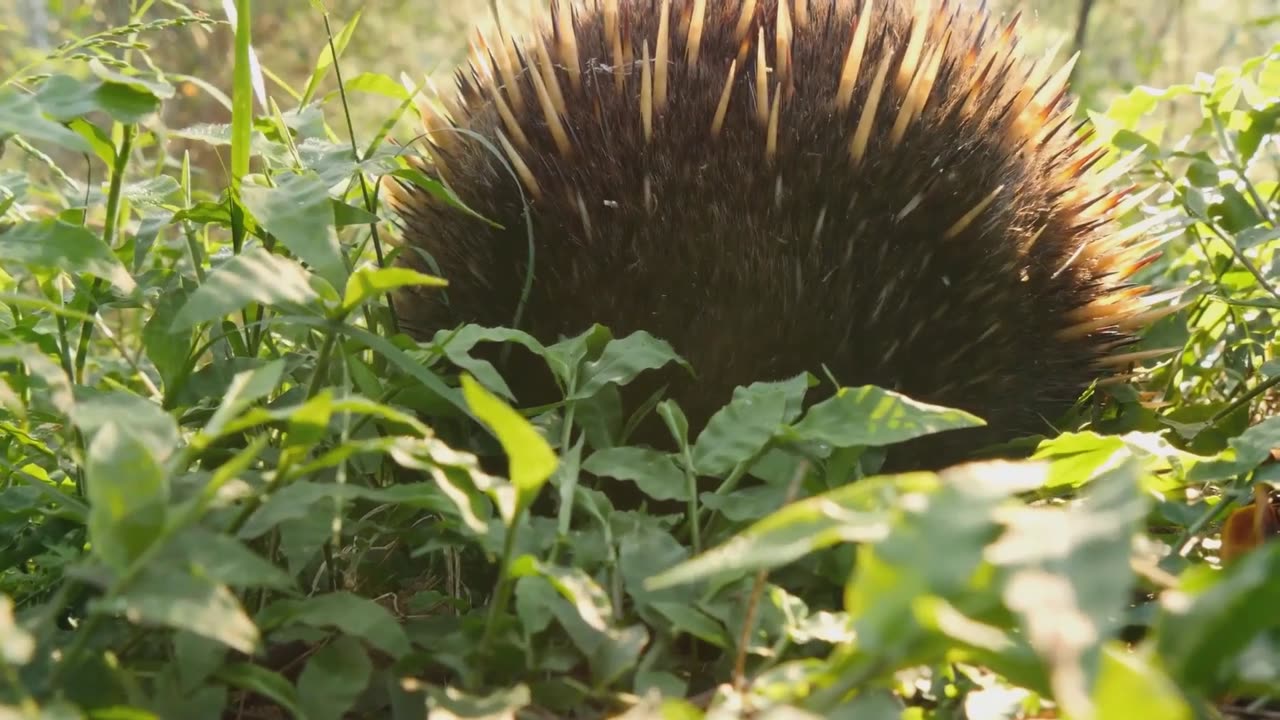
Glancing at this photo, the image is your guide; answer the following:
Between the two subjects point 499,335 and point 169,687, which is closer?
point 169,687

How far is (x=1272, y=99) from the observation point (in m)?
1.54

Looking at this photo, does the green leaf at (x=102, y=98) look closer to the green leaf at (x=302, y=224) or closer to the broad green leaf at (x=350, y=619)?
the green leaf at (x=302, y=224)

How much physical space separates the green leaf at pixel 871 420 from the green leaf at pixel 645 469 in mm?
119

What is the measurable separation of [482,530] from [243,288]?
9.6 inches

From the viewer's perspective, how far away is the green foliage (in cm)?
49

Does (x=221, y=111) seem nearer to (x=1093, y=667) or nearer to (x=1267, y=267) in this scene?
(x=1267, y=267)

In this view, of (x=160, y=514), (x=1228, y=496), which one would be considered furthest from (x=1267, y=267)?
(x=160, y=514)

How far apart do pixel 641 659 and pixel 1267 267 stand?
1.12 m

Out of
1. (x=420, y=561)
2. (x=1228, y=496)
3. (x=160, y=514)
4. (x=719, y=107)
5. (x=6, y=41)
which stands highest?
(x=6, y=41)

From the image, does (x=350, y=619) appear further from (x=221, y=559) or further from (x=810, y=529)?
(x=810, y=529)

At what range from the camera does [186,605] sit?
0.57 metres

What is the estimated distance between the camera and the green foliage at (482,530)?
1.62 ft

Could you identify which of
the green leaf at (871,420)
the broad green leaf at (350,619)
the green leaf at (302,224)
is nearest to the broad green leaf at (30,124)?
the green leaf at (302,224)

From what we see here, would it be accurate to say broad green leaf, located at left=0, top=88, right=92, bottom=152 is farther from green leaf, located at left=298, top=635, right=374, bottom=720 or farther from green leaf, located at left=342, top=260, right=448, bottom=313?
green leaf, located at left=298, top=635, right=374, bottom=720
